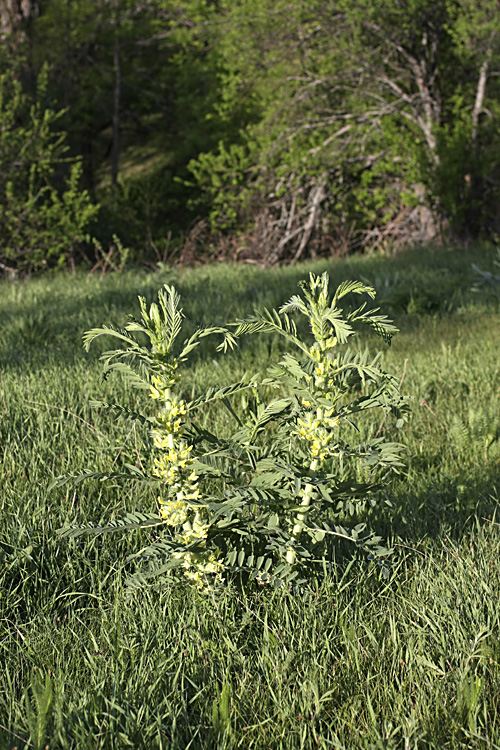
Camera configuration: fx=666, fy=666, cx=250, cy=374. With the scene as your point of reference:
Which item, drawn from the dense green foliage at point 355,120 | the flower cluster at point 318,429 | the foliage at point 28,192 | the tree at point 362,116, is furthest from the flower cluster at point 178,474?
the tree at point 362,116

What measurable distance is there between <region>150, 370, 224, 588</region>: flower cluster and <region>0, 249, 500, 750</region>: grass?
0.13m

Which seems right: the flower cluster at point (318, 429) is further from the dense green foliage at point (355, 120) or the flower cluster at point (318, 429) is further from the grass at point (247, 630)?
the dense green foliage at point (355, 120)

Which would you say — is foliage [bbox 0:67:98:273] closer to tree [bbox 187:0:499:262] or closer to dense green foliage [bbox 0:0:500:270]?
dense green foliage [bbox 0:0:500:270]

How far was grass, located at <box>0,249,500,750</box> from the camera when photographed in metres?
1.53

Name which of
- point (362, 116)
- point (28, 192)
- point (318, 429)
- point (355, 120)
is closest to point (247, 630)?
point (318, 429)

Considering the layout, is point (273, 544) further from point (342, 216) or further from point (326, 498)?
point (342, 216)

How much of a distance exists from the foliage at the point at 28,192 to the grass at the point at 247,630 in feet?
27.7

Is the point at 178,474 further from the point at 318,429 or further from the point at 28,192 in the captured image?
the point at 28,192

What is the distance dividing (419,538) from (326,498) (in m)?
0.72

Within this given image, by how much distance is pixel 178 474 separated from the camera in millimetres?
1810

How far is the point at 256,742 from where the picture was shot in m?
1.50

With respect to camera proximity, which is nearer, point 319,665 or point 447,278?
point 319,665

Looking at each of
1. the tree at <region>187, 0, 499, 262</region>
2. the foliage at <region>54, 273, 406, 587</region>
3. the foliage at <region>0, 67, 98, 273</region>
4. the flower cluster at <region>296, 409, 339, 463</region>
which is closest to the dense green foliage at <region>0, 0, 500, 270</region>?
the tree at <region>187, 0, 499, 262</region>

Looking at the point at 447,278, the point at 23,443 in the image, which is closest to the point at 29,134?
the point at 447,278
